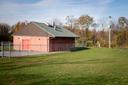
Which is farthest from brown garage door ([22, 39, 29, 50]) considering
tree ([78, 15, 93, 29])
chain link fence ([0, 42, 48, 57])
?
tree ([78, 15, 93, 29])

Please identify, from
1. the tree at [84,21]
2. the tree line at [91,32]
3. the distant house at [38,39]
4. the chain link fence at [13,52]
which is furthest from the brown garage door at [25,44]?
the tree at [84,21]

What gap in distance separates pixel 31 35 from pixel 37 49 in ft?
10.4

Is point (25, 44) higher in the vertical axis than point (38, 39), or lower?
lower

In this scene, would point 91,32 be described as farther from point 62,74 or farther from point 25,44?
point 62,74

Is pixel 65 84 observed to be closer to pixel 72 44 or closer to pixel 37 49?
pixel 37 49

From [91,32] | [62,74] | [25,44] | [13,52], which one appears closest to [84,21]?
[91,32]

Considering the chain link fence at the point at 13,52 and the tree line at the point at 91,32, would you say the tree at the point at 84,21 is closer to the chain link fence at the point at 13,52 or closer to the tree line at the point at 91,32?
the tree line at the point at 91,32

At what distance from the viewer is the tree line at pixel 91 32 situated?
7048 cm

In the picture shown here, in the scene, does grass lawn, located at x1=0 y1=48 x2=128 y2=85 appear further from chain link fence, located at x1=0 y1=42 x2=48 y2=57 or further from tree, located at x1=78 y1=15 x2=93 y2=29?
tree, located at x1=78 y1=15 x2=93 y2=29

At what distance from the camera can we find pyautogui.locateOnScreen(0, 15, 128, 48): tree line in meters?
70.5

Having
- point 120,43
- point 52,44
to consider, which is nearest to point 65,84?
point 52,44

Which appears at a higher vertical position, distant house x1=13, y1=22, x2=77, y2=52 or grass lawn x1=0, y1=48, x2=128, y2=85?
distant house x1=13, y1=22, x2=77, y2=52

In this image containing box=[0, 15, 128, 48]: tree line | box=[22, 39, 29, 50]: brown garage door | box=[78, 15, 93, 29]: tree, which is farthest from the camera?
box=[78, 15, 93, 29]: tree

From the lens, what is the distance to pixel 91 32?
283 ft
